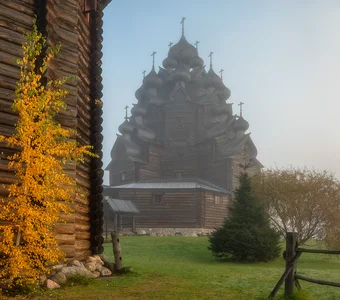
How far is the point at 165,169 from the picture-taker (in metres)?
50.4

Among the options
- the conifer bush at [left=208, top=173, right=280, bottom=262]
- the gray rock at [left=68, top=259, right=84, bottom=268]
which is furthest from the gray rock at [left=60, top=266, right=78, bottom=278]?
the conifer bush at [left=208, top=173, right=280, bottom=262]

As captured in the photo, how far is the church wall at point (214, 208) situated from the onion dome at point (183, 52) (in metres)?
20.5

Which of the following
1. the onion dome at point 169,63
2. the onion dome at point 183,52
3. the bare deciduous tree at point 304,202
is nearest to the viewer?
the bare deciduous tree at point 304,202

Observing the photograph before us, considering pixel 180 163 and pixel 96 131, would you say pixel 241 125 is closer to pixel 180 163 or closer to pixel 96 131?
pixel 180 163

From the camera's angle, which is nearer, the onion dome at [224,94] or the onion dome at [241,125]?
the onion dome at [241,125]

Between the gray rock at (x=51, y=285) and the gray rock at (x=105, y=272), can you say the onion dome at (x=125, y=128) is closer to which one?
the gray rock at (x=105, y=272)

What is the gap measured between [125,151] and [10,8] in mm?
39752

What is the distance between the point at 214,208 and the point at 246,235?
20636mm

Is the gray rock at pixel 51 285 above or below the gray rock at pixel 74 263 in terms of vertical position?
below

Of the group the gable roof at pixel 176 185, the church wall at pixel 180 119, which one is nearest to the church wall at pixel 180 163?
the church wall at pixel 180 119

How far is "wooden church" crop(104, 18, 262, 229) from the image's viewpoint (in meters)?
43.2

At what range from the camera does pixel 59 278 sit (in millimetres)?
10820

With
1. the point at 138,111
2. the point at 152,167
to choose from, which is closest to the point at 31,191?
the point at 152,167

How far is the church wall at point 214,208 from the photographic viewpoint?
43.0m
